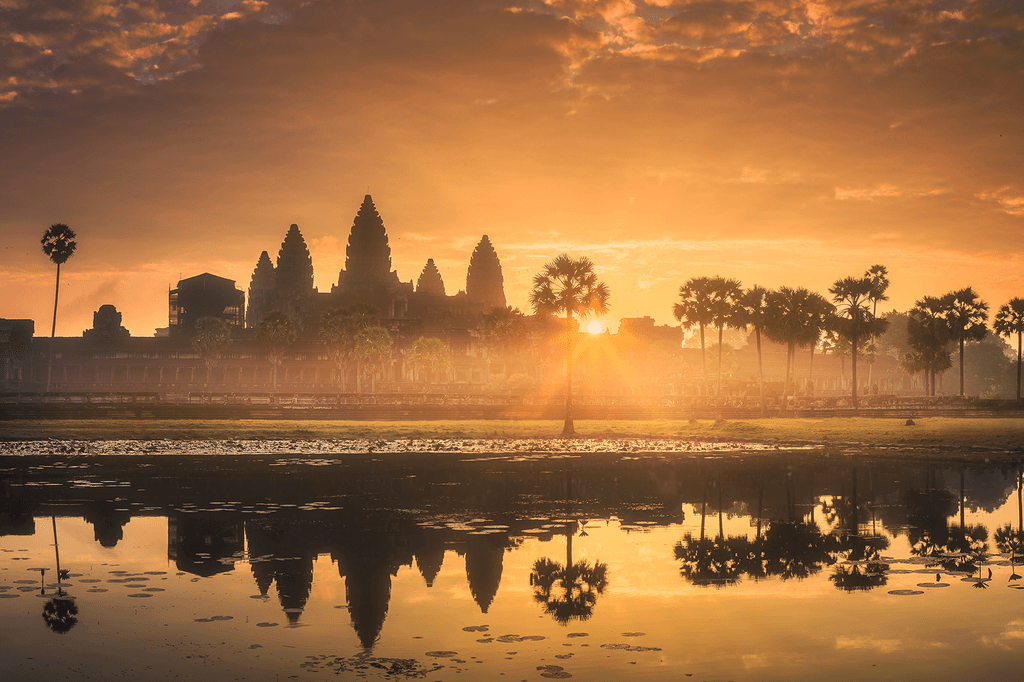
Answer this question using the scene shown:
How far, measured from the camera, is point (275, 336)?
120625 millimetres

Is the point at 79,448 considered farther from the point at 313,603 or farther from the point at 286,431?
the point at 313,603

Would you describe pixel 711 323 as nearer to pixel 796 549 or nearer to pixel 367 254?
pixel 796 549

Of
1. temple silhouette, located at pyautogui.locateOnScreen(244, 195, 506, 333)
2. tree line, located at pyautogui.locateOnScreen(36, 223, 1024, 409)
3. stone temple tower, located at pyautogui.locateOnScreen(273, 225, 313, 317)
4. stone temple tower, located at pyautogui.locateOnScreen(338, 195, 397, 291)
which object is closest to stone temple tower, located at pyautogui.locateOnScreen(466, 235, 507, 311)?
temple silhouette, located at pyautogui.locateOnScreen(244, 195, 506, 333)

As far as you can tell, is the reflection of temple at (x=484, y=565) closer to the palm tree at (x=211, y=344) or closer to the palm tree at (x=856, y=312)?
the palm tree at (x=856, y=312)

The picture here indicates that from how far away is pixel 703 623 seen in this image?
11688 mm

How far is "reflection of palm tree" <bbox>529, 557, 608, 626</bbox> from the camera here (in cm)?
1239

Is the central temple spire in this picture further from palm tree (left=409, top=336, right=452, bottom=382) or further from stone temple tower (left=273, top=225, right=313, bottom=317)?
palm tree (left=409, top=336, right=452, bottom=382)

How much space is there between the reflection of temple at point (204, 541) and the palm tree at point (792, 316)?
6045cm

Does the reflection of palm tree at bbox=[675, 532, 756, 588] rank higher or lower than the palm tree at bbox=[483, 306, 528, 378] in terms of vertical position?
lower

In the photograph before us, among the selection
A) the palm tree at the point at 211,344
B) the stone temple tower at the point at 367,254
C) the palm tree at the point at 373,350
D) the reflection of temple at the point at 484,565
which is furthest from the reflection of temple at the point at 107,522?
the stone temple tower at the point at 367,254

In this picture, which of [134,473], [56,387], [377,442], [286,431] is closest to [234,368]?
[56,387]

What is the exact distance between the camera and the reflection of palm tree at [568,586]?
1239 centimetres

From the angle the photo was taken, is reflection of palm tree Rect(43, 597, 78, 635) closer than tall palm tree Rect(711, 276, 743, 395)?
Yes

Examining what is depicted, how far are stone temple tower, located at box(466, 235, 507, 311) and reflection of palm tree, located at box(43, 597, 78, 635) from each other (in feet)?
582
